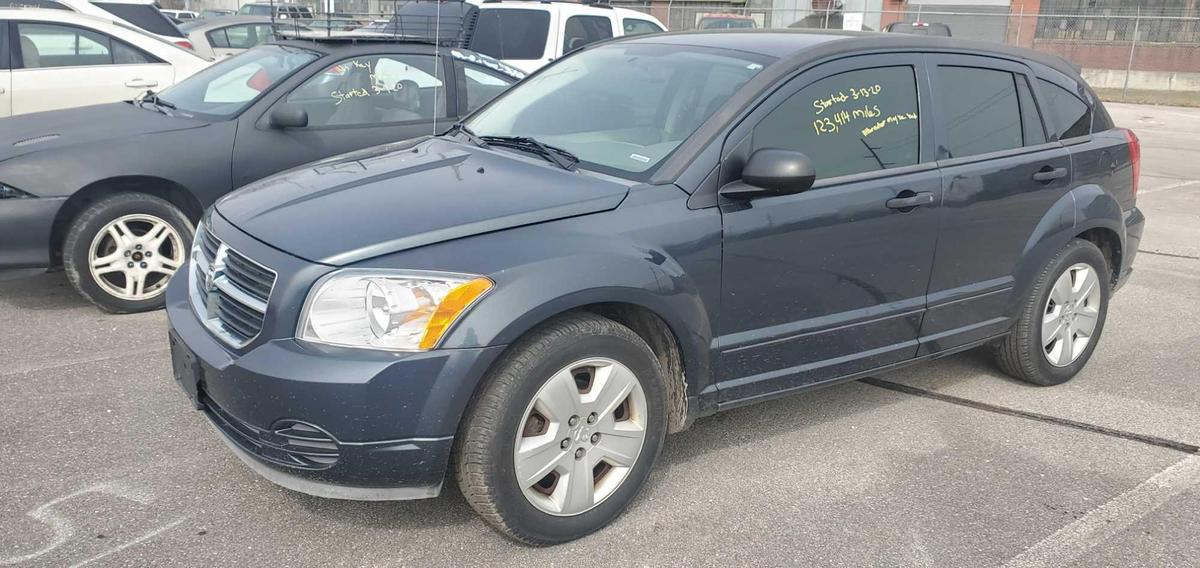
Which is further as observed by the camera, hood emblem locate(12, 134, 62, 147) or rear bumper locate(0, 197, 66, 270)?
hood emblem locate(12, 134, 62, 147)

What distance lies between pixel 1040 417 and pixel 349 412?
319 cm

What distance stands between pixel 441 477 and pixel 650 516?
83cm

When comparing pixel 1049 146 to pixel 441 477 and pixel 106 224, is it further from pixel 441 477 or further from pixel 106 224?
pixel 106 224

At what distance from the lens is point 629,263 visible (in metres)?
3.16

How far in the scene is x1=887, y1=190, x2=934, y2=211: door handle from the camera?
384 cm

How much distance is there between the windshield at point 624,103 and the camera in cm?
363

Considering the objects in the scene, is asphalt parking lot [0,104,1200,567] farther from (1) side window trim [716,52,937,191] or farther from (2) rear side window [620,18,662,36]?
(2) rear side window [620,18,662,36]

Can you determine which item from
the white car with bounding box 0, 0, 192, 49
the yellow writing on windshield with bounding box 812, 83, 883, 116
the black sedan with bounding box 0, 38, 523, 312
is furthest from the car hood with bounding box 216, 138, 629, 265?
the white car with bounding box 0, 0, 192, 49

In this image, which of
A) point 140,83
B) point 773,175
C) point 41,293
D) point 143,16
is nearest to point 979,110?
point 773,175

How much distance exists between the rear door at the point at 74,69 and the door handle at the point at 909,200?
6.78m

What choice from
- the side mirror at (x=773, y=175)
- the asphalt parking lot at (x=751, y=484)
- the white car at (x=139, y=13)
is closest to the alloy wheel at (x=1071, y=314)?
the asphalt parking lot at (x=751, y=484)

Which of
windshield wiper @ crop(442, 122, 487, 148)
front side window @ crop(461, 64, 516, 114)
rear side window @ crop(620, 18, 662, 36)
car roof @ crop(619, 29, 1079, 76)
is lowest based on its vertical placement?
windshield wiper @ crop(442, 122, 487, 148)

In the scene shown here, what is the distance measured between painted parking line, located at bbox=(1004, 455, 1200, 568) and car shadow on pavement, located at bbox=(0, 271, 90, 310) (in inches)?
203

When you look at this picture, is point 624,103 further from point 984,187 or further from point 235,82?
point 235,82
